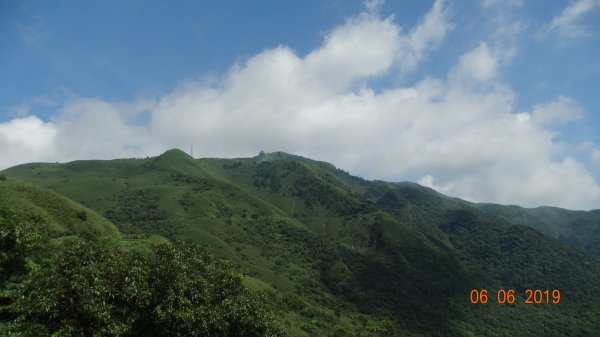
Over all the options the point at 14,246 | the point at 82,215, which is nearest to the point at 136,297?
the point at 14,246

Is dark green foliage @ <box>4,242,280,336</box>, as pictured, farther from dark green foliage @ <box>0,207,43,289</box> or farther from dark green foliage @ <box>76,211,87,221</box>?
dark green foliage @ <box>76,211,87,221</box>

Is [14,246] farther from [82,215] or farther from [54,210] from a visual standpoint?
[54,210]

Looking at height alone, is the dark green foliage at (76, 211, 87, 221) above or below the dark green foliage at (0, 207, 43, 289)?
above

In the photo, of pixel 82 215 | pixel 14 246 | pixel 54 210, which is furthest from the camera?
pixel 82 215

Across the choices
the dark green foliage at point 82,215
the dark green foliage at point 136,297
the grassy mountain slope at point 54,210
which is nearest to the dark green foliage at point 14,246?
the dark green foliage at point 136,297

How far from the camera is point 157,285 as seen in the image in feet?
143

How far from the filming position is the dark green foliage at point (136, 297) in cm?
3750

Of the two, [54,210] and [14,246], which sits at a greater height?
[54,210]

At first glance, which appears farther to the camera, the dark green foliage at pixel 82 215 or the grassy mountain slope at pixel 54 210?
the dark green foliage at pixel 82 215

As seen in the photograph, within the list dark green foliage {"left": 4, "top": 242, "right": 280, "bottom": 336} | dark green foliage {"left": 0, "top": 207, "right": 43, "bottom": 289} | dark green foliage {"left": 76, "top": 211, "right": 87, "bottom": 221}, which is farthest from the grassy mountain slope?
dark green foliage {"left": 4, "top": 242, "right": 280, "bottom": 336}

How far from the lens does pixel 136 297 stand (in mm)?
41500

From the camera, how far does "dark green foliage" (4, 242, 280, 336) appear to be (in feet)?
123

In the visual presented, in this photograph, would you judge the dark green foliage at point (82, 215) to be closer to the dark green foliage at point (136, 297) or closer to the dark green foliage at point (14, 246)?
the dark green foliage at point (14, 246)

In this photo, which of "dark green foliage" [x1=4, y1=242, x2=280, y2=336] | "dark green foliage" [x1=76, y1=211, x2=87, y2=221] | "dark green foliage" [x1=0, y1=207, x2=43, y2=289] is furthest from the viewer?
"dark green foliage" [x1=76, y1=211, x2=87, y2=221]
